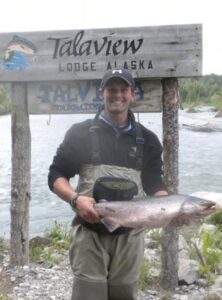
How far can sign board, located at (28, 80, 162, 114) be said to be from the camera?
16.8 feet

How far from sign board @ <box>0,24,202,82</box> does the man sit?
69.2 inches

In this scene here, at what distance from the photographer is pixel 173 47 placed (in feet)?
16.3

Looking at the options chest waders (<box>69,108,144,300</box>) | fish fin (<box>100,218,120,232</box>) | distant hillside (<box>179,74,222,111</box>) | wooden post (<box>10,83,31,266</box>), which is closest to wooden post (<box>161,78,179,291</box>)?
wooden post (<box>10,83,31,266</box>)

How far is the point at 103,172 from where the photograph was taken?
3.23 metres

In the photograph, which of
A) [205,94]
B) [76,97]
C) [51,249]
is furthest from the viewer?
[205,94]

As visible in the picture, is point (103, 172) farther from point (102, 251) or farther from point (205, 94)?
point (205, 94)

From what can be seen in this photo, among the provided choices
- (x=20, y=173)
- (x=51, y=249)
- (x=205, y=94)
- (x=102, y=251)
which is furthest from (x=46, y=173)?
(x=205, y=94)

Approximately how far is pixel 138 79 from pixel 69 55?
0.73 metres

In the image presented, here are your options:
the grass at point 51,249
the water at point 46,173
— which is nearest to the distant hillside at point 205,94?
the water at point 46,173

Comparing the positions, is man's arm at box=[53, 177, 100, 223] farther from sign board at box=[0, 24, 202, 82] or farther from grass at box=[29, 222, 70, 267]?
grass at box=[29, 222, 70, 267]

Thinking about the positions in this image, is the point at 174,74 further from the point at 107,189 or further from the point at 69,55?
the point at 107,189

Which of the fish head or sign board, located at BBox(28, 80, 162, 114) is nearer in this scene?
the fish head

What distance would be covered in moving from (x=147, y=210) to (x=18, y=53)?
9.14ft

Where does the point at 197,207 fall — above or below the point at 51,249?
above
